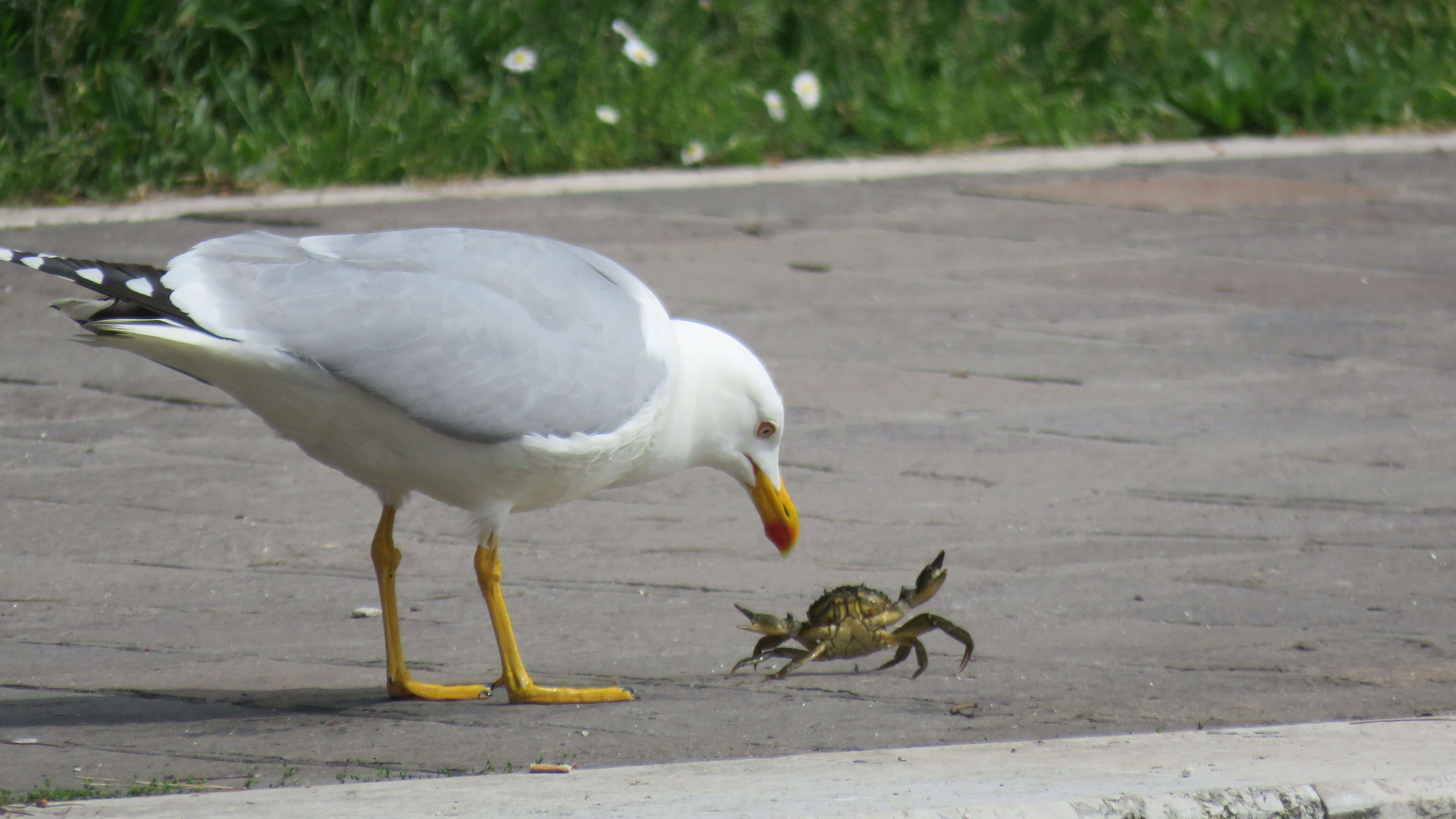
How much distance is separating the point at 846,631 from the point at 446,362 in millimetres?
751

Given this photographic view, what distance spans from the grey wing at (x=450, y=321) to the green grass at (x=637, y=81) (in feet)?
12.5

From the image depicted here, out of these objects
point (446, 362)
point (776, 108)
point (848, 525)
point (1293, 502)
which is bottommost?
point (776, 108)

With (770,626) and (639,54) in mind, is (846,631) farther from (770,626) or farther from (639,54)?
(639,54)

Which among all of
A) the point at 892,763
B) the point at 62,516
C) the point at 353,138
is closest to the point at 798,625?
the point at 892,763

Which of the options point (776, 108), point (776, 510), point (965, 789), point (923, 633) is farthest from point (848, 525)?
point (776, 108)

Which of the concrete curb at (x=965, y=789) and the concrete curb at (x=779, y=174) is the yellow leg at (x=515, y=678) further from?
the concrete curb at (x=779, y=174)

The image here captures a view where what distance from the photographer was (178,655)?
301 centimetres

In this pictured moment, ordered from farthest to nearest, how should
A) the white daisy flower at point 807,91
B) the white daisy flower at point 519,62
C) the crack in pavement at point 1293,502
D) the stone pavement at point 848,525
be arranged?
the white daisy flower at point 807,91 < the white daisy flower at point 519,62 < the crack in pavement at point 1293,502 < the stone pavement at point 848,525

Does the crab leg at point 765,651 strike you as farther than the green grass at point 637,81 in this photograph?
No

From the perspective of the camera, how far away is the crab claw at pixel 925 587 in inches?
119

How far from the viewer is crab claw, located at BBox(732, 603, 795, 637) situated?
115 inches

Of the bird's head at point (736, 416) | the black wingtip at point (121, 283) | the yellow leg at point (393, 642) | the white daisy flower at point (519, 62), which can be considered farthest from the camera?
the white daisy flower at point (519, 62)

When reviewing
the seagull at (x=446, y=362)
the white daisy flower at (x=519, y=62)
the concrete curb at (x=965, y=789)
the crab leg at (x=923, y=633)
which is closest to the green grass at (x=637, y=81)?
the white daisy flower at (x=519, y=62)

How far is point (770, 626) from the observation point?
292 centimetres
